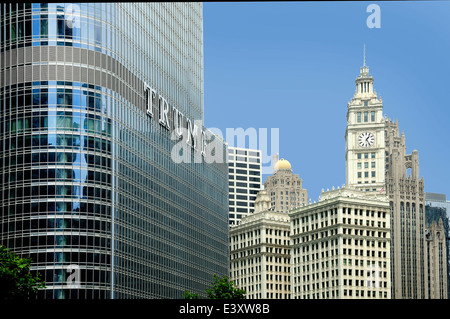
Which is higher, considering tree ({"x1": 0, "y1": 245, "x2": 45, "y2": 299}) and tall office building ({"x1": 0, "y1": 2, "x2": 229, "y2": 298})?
tall office building ({"x1": 0, "y1": 2, "x2": 229, "y2": 298})

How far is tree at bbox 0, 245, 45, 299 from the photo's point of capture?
9531 cm

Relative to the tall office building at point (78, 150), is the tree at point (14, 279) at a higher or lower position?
lower

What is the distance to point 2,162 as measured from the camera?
148 m

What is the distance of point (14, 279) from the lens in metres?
100

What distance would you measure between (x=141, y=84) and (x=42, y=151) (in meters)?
28.9

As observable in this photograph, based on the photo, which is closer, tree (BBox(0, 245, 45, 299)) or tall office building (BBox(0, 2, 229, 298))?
tree (BBox(0, 245, 45, 299))

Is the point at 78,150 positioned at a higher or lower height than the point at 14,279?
higher

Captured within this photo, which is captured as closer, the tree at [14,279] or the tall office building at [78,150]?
the tree at [14,279]

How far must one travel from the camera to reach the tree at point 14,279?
9531 cm

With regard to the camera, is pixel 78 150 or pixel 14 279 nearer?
pixel 14 279
